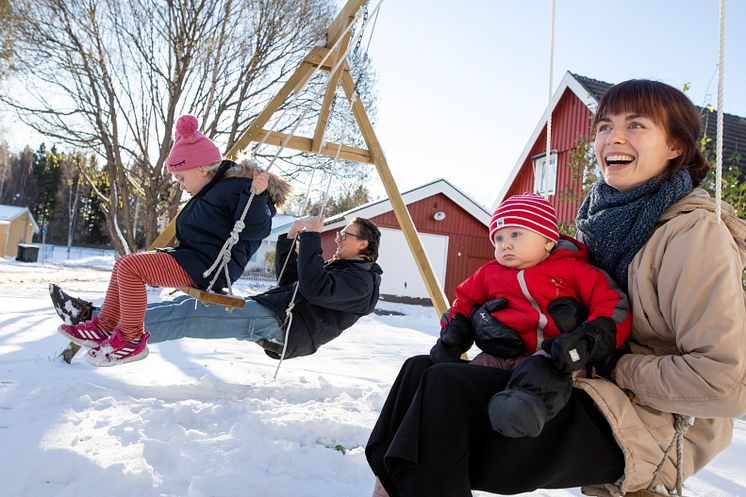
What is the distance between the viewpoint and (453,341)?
1.80m

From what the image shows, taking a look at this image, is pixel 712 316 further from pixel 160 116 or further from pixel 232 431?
pixel 160 116

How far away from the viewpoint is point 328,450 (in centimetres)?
267

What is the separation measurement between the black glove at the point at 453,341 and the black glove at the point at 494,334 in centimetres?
4

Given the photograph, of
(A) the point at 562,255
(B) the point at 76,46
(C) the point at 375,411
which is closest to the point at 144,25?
(B) the point at 76,46

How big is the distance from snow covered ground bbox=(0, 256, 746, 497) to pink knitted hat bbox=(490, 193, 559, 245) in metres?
1.20

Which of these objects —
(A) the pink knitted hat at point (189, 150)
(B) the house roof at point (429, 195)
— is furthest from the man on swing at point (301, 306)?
(B) the house roof at point (429, 195)

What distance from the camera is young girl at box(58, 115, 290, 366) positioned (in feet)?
9.34

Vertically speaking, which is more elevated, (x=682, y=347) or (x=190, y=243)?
(x=190, y=243)

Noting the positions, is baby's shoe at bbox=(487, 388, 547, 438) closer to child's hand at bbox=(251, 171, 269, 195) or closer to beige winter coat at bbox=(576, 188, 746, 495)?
beige winter coat at bbox=(576, 188, 746, 495)

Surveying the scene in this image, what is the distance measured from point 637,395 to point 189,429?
2195 millimetres

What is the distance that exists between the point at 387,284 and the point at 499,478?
15824 millimetres

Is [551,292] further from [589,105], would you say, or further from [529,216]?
[589,105]

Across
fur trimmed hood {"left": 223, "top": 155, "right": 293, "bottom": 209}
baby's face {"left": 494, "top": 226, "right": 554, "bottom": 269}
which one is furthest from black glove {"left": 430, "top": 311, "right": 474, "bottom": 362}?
fur trimmed hood {"left": 223, "top": 155, "right": 293, "bottom": 209}

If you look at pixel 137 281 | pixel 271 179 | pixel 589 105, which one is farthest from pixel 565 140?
pixel 137 281
